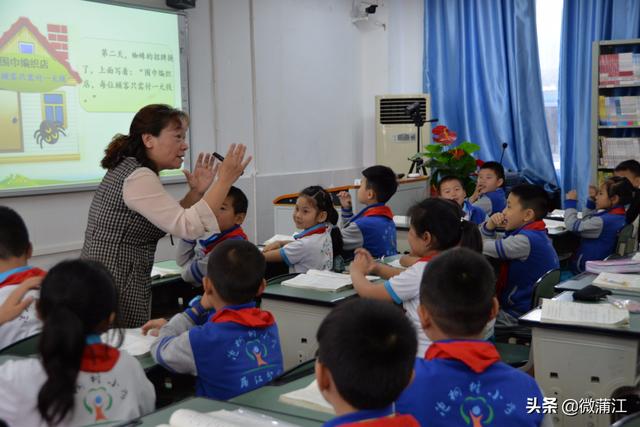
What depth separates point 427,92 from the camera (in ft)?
26.4

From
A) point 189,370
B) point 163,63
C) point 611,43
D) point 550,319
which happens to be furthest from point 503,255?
point 611,43

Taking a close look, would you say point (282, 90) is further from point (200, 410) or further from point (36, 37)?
point (200, 410)

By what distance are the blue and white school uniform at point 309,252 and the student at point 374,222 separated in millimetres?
279

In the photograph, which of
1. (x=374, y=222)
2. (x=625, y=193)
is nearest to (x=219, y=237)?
(x=374, y=222)

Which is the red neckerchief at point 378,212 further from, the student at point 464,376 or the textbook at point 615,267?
the student at point 464,376

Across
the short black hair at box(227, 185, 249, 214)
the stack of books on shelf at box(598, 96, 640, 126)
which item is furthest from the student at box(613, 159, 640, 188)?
the short black hair at box(227, 185, 249, 214)

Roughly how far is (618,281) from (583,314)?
23.2 inches

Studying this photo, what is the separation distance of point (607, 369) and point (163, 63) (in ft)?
13.7

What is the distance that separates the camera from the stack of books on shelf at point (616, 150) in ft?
21.7

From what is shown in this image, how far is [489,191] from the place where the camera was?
17.4 feet

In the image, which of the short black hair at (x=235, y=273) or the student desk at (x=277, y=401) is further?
the short black hair at (x=235, y=273)

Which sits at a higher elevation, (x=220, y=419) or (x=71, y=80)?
(x=71, y=80)

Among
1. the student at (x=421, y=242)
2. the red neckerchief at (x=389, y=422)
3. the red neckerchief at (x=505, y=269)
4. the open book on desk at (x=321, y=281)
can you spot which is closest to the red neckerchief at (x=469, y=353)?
the red neckerchief at (x=389, y=422)

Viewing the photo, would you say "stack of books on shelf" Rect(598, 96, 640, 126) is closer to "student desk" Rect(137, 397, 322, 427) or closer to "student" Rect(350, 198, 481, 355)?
"student" Rect(350, 198, 481, 355)
